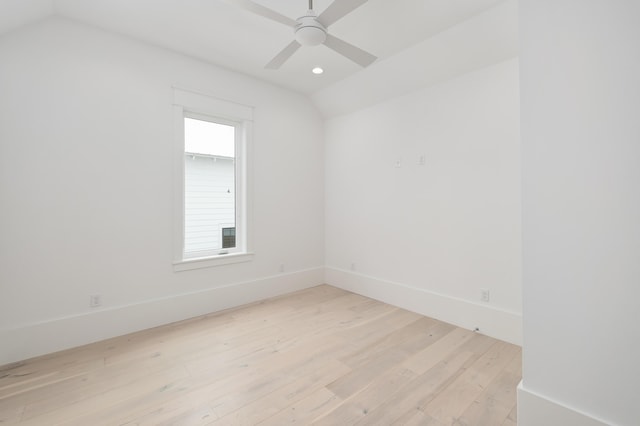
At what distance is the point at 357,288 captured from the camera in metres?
4.02

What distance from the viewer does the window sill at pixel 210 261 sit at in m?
3.12

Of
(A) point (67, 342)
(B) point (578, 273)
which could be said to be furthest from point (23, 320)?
(B) point (578, 273)

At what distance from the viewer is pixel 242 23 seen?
8.42ft

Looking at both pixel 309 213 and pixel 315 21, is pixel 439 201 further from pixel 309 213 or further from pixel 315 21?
pixel 315 21

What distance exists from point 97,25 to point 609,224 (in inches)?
164

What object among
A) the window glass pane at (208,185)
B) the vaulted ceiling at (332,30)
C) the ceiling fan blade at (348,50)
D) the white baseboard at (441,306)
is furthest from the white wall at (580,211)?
the window glass pane at (208,185)

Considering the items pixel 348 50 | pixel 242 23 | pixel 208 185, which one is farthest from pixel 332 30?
pixel 208 185

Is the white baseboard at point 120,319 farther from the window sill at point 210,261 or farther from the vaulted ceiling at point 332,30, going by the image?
the vaulted ceiling at point 332,30

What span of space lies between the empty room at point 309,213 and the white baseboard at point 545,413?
11 millimetres

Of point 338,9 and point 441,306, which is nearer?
point 338,9

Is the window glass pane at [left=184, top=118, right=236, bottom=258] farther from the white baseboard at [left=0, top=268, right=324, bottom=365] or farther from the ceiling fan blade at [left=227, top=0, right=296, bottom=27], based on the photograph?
the ceiling fan blade at [left=227, top=0, right=296, bottom=27]

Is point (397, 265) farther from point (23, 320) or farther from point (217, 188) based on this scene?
point (23, 320)

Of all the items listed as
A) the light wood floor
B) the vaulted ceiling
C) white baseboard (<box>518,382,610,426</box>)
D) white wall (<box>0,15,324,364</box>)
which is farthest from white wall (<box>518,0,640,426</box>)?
white wall (<box>0,15,324,364</box>)

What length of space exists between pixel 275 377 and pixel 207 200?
232 cm
